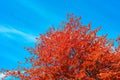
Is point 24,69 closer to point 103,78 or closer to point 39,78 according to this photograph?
point 39,78

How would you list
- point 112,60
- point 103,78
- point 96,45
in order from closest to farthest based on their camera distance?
point 103,78 < point 112,60 < point 96,45

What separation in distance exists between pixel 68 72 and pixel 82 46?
3607 millimetres

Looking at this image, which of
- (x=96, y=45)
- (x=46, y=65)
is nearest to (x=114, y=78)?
(x=96, y=45)

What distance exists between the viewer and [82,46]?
26797 mm

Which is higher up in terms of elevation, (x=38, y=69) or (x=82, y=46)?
(x=82, y=46)

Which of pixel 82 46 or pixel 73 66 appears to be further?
pixel 82 46

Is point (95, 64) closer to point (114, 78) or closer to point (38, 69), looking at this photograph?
point (114, 78)

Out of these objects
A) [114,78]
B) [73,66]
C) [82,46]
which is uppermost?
[82,46]

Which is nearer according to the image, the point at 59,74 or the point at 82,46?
the point at 59,74

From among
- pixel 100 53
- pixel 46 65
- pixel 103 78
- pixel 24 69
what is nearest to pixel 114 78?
pixel 103 78

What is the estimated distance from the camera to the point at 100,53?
25312 mm

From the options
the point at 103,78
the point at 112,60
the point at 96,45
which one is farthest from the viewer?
the point at 96,45

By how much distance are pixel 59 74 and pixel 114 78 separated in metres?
4.86

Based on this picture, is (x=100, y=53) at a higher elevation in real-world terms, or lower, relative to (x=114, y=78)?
higher
